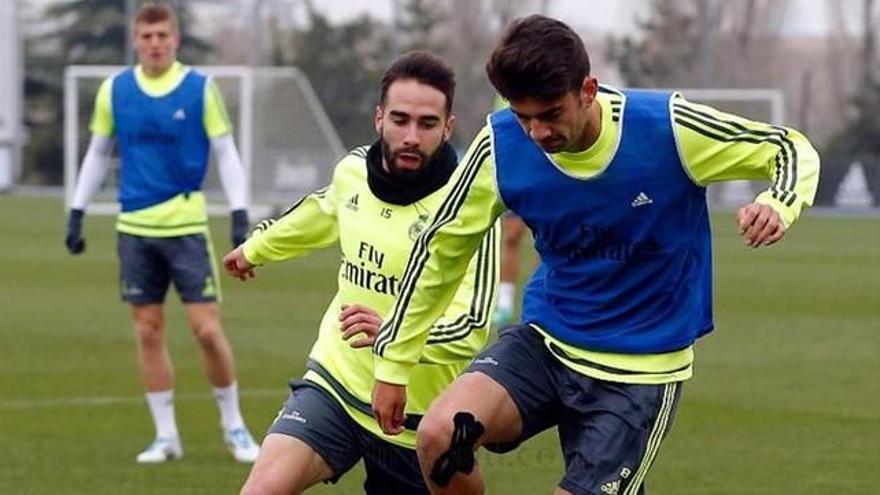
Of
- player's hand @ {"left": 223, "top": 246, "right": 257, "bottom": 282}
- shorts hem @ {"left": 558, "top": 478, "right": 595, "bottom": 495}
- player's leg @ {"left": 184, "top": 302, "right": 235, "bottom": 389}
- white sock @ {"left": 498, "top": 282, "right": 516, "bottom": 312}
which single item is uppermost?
player's hand @ {"left": 223, "top": 246, "right": 257, "bottom": 282}

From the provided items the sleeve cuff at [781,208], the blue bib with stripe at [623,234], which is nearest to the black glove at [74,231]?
the blue bib with stripe at [623,234]

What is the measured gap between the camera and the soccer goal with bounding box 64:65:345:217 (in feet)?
117

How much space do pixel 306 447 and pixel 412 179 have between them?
937mm

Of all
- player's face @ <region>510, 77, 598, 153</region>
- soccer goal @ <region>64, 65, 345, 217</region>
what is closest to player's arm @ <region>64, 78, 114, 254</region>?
player's face @ <region>510, 77, 598, 153</region>

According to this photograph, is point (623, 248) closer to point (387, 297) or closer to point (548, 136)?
point (548, 136)

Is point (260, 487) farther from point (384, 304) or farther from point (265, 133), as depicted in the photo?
point (265, 133)

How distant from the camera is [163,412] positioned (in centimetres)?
1080

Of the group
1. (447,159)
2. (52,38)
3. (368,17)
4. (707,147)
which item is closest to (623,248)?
(707,147)

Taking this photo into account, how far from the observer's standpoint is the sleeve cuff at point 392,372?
6156 millimetres

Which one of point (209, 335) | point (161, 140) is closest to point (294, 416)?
point (209, 335)

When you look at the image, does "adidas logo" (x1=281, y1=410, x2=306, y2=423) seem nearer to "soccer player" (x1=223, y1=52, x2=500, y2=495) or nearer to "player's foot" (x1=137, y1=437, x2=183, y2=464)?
"soccer player" (x1=223, y1=52, x2=500, y2=495)

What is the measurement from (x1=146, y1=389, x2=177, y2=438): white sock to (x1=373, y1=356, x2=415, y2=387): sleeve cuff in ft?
15.8

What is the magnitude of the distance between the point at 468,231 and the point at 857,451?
563 cm

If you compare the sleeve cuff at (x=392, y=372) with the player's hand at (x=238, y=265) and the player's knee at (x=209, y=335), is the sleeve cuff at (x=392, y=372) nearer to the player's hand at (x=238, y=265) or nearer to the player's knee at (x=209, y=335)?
the player's hand at (x=238, y=265)
